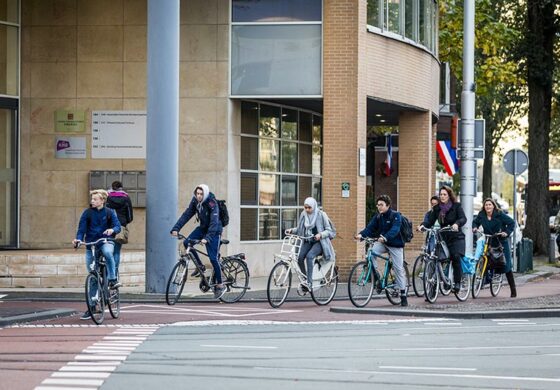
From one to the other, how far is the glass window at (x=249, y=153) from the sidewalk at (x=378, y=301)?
2.57 m

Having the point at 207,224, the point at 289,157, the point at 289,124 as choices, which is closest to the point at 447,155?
the point at 289,157

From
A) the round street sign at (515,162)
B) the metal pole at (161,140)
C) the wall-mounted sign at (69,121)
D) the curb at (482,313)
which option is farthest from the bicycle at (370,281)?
the round street sign at (515,162)

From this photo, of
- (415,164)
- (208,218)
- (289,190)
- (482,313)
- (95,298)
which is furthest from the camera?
(415,164)

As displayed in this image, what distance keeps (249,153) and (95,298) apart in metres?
11.0

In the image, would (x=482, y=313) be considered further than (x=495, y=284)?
No

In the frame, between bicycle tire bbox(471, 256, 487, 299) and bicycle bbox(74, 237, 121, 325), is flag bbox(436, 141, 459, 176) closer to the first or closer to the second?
bicycle tire bbox(471, 256, 487, 299)

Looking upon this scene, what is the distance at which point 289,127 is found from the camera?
93.7 feet

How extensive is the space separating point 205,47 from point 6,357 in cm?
1463

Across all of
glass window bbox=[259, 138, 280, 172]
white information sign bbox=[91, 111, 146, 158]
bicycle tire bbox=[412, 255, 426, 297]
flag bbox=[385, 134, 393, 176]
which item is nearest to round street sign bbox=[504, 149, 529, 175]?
flag bbox=[385, 134, 393, 176]

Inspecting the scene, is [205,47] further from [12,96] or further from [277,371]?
[277,371]

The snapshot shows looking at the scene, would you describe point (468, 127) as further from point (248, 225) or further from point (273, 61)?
point (248, 225)

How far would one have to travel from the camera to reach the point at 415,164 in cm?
3106

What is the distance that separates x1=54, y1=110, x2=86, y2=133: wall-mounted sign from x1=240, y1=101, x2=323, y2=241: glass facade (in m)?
3.20

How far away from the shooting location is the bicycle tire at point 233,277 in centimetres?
2012
